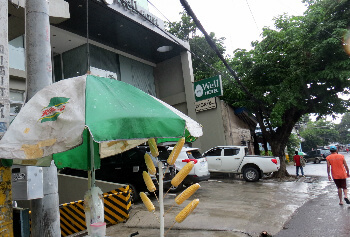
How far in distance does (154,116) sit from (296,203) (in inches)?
312

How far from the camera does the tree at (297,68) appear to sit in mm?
13031

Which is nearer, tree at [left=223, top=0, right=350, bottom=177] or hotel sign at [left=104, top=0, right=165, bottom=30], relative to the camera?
hotel sign at [left=104, top=0, right=165, bottom=30]

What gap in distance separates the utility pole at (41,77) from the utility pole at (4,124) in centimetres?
28

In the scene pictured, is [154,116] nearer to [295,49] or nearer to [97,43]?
[97,43]

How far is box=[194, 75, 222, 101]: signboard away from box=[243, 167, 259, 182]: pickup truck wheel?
4.48 metres

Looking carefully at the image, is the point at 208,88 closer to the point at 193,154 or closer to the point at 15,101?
the point at 193,154

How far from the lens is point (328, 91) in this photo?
14078 mm

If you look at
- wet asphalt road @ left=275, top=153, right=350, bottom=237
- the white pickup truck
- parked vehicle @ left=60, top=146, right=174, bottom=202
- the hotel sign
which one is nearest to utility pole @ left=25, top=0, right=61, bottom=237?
wet asphalt road @ left=275, top=153, right=350, bottom=237

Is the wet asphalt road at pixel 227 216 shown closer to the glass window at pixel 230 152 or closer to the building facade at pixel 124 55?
the glass window at pixel 230 152

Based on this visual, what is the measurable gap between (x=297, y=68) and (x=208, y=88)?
16.6 feet

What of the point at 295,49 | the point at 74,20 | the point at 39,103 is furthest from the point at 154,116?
the point at 295,49

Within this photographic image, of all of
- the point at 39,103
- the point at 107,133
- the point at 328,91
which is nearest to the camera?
the point at 107,133

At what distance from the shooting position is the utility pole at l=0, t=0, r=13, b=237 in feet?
10.1

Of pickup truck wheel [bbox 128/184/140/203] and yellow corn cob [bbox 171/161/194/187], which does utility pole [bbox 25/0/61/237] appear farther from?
pickup truck wheel [bbox 128/184/140/203]
